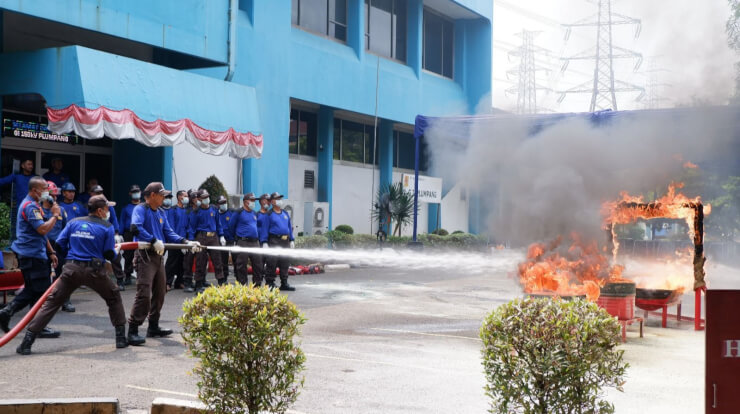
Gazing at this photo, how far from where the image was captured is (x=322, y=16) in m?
24.9

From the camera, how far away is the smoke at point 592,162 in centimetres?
1142

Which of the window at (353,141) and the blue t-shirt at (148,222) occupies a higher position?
the window at (353,141)

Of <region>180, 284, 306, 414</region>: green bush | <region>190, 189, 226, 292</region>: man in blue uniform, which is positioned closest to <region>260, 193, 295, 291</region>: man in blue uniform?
<region>190, 189, 226, 292</region>: man in blue uniform

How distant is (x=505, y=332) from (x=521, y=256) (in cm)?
796

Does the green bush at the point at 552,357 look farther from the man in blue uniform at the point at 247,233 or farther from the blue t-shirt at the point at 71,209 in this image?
the man in blue uniform at the point at 247,233

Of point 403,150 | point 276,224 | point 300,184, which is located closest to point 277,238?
point 276,224

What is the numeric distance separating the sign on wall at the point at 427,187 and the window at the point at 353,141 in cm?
348

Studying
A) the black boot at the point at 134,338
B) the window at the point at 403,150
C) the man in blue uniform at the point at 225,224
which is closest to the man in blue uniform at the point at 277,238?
the man in blue uniform at the point at 225,224

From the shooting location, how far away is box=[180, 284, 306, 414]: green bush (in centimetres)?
441

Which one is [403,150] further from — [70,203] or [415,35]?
[70,203]

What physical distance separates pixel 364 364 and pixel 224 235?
25.8ft

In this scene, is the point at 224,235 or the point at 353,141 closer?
the point at 224,235

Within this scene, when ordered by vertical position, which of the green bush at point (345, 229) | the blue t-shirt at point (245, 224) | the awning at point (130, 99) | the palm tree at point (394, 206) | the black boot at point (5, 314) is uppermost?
the awning at point (130, 99)

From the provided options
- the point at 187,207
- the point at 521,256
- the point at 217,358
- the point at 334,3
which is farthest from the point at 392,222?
the point at 217,358
